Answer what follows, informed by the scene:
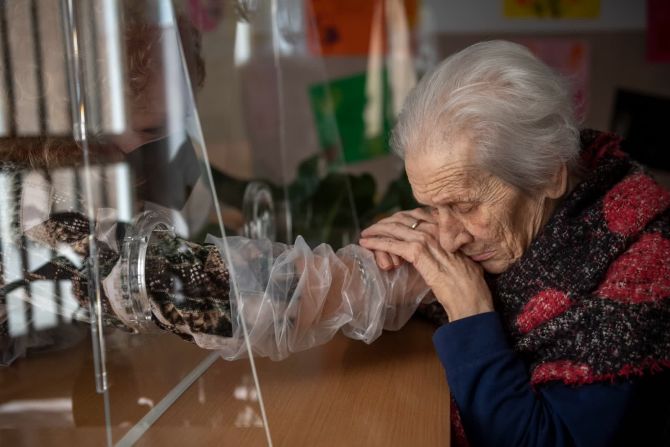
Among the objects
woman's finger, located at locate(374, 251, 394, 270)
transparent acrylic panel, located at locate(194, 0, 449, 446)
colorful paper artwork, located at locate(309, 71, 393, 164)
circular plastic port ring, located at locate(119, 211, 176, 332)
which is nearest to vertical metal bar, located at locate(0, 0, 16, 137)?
circular plastic port ring, located at locate(119, 211, 176, 332)

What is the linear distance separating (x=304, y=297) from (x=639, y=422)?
490 millimetres

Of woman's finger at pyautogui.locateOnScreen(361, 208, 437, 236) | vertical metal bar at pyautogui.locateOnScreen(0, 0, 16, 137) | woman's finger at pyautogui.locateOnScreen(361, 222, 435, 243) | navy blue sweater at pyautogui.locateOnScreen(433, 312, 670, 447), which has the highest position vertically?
vertical metal bar at pyautogui.locateOnScreen(0, 0, 16, 137)

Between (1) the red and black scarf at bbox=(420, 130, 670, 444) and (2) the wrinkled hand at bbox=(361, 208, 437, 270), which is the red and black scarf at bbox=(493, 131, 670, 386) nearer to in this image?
(1) the red and black scarf at bbox=(420, 130, 670, 444)

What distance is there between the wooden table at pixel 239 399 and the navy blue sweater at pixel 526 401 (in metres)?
0.05

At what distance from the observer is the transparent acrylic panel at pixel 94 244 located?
2.15 ft

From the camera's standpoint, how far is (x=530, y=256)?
0.97 metres

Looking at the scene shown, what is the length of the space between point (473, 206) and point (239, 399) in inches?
17.5

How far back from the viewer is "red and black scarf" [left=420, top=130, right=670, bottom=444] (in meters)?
0.83

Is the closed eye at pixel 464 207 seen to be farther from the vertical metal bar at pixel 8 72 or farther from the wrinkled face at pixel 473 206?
the vertical metal bar at pixel 8 72

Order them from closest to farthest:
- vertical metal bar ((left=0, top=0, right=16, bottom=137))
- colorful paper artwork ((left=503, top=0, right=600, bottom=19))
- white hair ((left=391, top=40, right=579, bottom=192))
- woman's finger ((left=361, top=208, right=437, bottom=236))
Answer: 1. vertical metal bar ((left=0, top=0, right=16, bottom=137))
2. white hair ((left=391, top=40, right=579, bottom=192))
3. woman's finger ((left=361, top=208, right=437, bottom=236))
4. colorful paper artwork ((left=503, top=0, right=600, bottom=19))

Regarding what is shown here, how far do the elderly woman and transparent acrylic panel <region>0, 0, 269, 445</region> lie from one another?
0.32m

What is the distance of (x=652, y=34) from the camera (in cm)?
224

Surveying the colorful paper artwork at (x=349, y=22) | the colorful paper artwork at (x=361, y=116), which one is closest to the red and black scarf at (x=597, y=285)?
the colorful paper artwork at (x=361, y=116)

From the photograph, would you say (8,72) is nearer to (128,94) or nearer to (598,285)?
(128,94)
